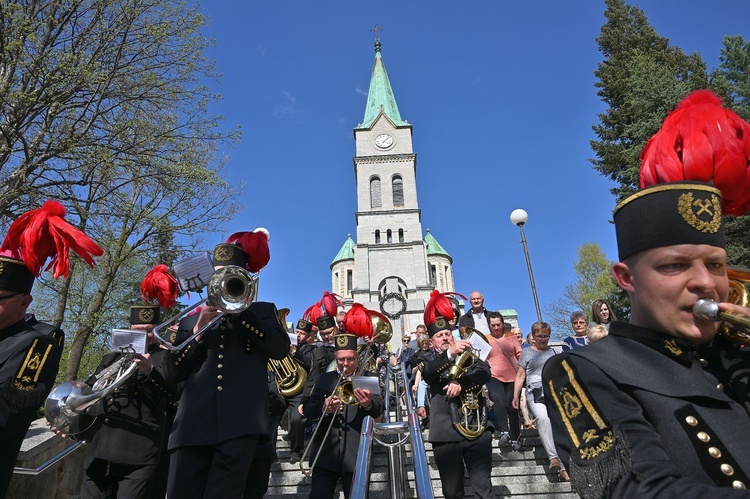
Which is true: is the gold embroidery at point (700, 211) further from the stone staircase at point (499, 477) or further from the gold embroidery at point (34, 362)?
the stone staircase at point (499, 477)

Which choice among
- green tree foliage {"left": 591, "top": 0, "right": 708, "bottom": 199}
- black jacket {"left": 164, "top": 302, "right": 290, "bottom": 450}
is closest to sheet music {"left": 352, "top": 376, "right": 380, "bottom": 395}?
black jacket {"left": 164, "top": 302, "right": 290, "bottom": 450}

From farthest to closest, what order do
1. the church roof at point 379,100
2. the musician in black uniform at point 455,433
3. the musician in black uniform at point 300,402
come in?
the church roof at point 379,100
the musician in black uniform at point 300,402
the musician in black uniform at point 455,433

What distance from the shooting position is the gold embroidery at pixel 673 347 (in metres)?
1.86

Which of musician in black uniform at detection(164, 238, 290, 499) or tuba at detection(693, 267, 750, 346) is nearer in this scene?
tuba at detection(693, 267, 750, 346)

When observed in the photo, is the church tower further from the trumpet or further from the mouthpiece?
the mouthpiece

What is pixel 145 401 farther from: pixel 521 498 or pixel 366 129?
pixel 366 129

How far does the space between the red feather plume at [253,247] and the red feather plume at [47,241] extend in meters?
1.16

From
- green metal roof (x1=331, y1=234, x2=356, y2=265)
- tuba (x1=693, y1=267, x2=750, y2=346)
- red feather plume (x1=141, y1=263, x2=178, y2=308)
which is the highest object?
green metal roof (x1=331, y1=234, x2=356, y2=265)

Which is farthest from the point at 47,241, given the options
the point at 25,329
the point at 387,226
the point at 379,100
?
the point at 379,100

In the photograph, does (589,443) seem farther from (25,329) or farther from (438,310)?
(438,310)

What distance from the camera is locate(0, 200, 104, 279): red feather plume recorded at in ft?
13.1

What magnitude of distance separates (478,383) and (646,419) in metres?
4.83

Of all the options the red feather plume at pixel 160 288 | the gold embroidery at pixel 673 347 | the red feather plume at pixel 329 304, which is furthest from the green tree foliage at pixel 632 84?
the gold embroidery at pixel 673 347

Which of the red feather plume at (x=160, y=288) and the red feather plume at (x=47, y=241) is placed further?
the red feather plume at (x=160, y=288)
